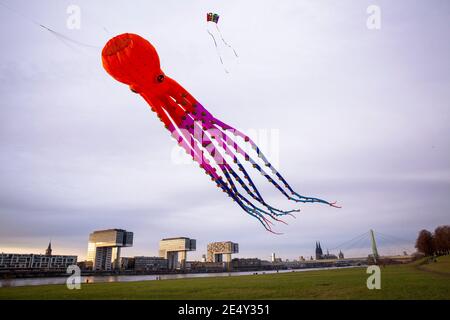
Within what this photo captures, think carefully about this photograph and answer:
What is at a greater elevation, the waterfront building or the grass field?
the grass field

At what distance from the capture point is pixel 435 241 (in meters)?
109

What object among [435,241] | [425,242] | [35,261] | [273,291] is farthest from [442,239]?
[35,261]

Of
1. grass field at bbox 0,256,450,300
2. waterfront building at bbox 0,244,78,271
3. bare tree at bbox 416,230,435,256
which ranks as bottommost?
waterfront building at bbox 0,244,78,271

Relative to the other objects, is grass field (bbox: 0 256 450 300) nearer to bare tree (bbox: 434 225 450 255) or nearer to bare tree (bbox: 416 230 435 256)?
bare tree (bbox: 434 225 450 255)

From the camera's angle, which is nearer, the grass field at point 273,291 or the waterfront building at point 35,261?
the grass field at point 273,291

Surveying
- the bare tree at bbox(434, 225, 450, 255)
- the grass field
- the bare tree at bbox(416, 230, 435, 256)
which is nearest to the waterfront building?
the grass field

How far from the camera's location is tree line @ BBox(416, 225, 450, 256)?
103050mm

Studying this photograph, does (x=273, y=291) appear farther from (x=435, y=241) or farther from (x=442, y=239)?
(x=435, y=241)

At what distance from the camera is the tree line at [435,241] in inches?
4057

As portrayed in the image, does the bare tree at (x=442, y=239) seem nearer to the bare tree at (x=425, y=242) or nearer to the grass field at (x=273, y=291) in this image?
the bare tree at (x=425, y=242)

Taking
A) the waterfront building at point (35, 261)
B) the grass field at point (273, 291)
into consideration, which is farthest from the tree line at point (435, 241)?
the waterfront building at point (35, 261)
